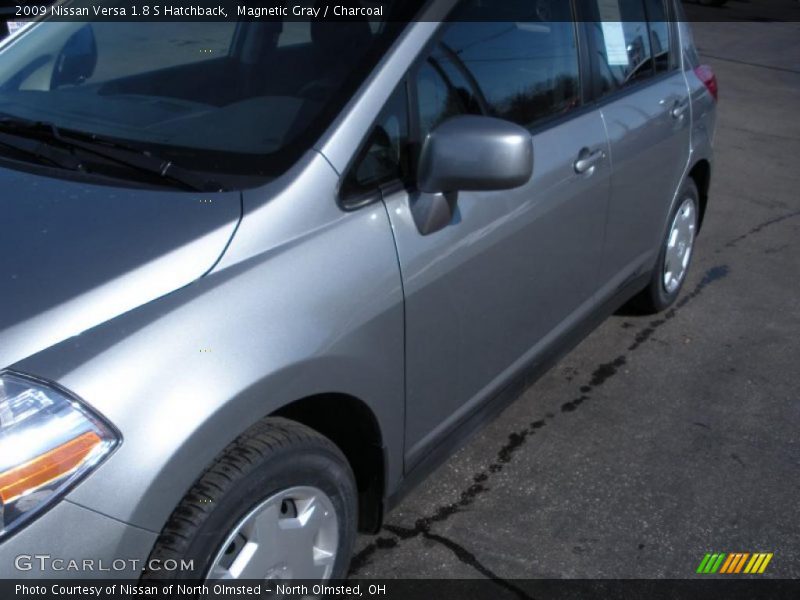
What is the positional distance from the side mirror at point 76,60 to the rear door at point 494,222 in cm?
107

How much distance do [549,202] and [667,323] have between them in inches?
78.0

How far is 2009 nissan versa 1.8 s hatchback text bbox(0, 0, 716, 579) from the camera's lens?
177cm

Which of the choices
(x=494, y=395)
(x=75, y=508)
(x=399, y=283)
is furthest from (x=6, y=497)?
(x=494, y=395)

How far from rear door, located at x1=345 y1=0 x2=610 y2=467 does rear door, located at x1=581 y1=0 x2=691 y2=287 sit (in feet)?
0.52

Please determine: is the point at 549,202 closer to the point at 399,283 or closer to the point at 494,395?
the point at 494,395

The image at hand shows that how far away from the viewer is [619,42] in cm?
369

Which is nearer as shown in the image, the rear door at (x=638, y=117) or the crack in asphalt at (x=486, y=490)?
the crack in asphalt at (x=486, y=490)

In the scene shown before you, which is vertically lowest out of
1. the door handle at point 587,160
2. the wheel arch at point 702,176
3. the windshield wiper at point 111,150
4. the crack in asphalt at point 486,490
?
the crack in asphalt at point 486,490

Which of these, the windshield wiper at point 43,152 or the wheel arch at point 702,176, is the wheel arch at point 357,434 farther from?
the wheel arch at point 702,176

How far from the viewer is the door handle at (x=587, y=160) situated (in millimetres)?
3158

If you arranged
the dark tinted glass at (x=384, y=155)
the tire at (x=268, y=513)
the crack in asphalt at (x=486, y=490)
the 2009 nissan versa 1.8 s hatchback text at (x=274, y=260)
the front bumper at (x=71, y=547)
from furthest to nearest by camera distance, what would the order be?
the crack in asphalt at (x=486, y=490) < the dark tinted glass at (x=384, y=155) < the tire at (x=268, y=513) < the 2009 nissan versa 1.8 s hatchback text at (x=274, y=260) < the front bumper at (x=71, y=547)

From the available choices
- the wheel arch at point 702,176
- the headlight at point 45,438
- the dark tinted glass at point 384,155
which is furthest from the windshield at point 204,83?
the wheel arch at point 702,176

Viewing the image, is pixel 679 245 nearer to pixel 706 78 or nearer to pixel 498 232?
pixel 706 78

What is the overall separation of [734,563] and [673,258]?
79.6 inches
